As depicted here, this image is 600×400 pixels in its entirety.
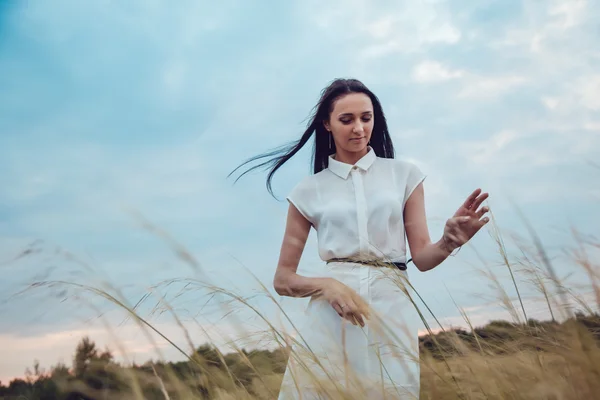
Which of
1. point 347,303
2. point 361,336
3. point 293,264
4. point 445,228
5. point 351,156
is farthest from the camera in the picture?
point 351,156

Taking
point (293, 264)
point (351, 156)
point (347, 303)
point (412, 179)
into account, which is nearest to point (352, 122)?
point (351, 156)

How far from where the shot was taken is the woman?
2.34 metres

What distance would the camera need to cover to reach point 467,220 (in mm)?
Result: 2305

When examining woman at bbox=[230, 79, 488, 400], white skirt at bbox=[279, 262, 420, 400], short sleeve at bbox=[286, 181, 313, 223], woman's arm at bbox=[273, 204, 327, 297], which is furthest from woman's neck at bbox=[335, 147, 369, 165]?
white skirt at bbox=[279, 262, 420, 400]

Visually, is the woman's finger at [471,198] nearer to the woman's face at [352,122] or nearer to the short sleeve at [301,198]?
the woman's face at [352,122]

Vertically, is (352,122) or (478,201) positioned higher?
(352,122)

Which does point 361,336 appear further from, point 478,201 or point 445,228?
point 478,201

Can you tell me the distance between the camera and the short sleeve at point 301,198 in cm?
292

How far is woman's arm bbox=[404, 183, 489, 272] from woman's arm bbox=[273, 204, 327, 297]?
1.50ft

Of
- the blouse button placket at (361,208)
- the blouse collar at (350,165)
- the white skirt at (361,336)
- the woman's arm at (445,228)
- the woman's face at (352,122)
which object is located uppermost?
the woman's face at (352,122)

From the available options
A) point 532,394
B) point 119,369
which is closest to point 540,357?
point 532,394

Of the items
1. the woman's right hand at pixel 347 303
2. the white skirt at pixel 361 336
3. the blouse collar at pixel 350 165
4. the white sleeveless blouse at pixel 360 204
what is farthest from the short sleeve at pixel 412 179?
the woman's right hand at pixel 347 303

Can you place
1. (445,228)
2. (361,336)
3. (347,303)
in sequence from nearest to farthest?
(347,303) → (445,228) → (361,336)

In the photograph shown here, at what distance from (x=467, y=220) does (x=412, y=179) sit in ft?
1.94
